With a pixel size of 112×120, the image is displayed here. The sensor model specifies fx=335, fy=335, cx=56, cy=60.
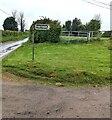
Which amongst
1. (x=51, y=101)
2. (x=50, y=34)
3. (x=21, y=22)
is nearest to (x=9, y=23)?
(x=21, y=22)

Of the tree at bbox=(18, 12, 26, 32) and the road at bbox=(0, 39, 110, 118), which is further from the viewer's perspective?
the tree at bbox=(18, 12, 26, 32)

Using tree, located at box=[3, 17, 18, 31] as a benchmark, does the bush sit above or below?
below

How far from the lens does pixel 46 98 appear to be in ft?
29.3

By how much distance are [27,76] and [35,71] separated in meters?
0.72

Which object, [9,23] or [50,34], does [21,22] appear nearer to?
[9,23]

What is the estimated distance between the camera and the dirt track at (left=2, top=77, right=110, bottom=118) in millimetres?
7416

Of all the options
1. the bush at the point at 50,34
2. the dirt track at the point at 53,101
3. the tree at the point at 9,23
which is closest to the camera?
the dirt track at the point at 53,101

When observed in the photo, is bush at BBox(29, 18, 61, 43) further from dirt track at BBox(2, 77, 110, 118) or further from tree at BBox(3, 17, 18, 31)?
tree at BBox(3, 17, 18, 31)

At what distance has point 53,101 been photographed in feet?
28.3

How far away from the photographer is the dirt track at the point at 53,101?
292 inches

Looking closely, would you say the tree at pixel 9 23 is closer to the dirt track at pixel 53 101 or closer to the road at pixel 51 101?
the road at pixel 51 101

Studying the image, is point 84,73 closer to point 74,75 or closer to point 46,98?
point 74,75

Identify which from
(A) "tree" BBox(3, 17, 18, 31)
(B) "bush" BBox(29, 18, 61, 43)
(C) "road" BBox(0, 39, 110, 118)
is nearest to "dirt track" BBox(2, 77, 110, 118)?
(C) "road" BBox(0, 39, 110, 118)

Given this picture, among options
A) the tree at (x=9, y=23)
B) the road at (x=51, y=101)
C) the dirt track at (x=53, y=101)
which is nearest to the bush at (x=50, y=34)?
the road at (x=51, y=101)
